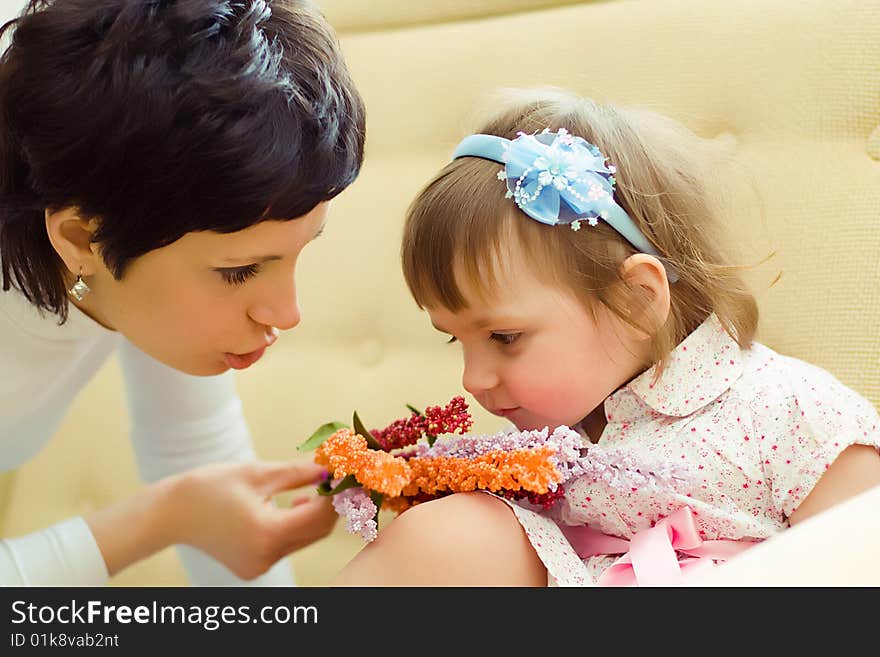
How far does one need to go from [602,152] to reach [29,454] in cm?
95

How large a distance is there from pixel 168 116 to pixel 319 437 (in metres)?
0.36

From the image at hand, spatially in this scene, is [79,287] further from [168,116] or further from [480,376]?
[480,376]

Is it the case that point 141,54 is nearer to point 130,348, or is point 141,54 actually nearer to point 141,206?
point 141,206

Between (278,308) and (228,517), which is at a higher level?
(278,308)

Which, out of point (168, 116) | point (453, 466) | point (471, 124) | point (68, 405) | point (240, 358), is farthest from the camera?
point (68, 405)

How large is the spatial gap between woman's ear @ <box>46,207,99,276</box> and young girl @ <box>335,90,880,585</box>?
12.8 inches

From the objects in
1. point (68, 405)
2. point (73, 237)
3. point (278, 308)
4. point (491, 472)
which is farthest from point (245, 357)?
point (68, 405)

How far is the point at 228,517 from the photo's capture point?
1.30 m

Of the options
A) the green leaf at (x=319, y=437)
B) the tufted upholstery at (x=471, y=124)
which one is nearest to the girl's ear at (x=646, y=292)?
the tufted upholstery at (x=471, y=124)

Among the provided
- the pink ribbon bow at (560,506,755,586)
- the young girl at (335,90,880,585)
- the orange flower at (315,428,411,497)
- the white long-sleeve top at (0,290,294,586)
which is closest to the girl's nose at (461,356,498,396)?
the young girl at (335,90,880,585)

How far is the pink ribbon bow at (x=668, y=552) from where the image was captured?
901 millimetres

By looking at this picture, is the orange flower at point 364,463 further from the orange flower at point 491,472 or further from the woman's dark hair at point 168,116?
the woman's dark hair at point 168,116
